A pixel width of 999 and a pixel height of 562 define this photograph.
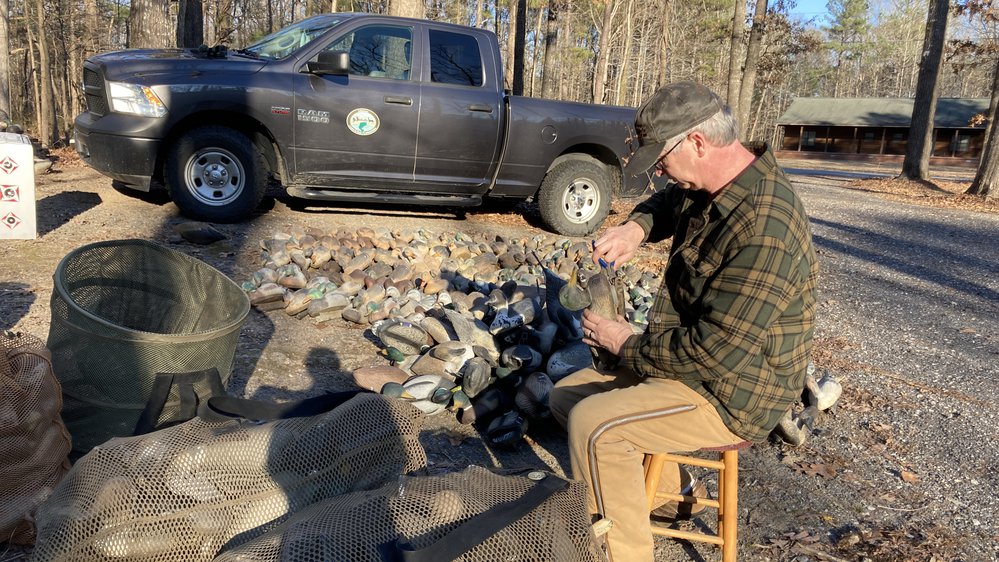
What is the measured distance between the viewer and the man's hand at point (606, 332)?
8.71 ft

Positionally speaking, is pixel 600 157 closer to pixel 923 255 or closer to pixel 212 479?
pixel 923 255

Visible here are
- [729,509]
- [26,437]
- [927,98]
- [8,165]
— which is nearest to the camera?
[26,437]

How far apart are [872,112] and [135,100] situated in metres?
52.1

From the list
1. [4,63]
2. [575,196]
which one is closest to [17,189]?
[575,196]

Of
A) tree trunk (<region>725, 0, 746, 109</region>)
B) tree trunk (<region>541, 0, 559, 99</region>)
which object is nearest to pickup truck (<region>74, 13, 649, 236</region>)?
tree trunk (<region>725, 0, 746, 109</region>)

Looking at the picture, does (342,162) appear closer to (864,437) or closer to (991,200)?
(864,437)

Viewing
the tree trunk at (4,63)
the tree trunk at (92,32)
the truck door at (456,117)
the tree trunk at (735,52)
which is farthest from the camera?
the tree trunk at (92,32)

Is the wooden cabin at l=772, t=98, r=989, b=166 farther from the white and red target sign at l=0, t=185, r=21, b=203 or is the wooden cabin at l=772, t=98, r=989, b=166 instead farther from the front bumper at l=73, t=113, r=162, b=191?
the white and red target sign at l=0, t=185, r=21, b=203

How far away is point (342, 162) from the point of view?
7.64 m

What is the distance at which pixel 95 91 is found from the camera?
22.7 feet

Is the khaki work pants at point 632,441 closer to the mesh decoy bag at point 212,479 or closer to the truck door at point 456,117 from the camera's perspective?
the mesh decoy bag at point 212,479

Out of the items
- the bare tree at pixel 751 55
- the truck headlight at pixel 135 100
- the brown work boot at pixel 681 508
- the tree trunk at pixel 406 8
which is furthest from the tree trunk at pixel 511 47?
the brown work boot at pixel 681 508

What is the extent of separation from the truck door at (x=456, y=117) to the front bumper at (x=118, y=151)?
8.76ft

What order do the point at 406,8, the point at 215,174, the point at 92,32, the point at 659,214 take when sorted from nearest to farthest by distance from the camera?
1. the point at 659,214
2. the point at 215,174
3. the point at 406,8
4. the point at 92,32
